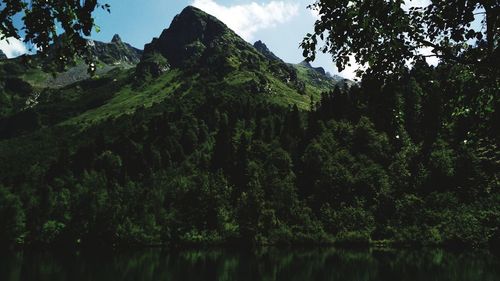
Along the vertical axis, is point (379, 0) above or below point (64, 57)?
above

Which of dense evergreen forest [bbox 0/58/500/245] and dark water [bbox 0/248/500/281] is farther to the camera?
dense evergreen forest [bbox 0/58/500/245]

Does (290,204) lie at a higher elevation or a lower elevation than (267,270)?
higher

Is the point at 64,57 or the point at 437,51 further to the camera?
the point at 437,51

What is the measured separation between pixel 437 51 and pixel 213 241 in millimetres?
142986

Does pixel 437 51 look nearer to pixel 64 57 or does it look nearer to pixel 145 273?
pixel 64 57

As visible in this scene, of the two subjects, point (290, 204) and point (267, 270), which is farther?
point (290, 204)

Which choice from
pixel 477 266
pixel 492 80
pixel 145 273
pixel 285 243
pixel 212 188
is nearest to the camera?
pixel 492 80

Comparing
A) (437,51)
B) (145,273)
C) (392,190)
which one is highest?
(392,190)

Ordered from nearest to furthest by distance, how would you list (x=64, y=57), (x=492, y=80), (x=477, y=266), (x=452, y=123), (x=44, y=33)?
(x=44, y=33), (x=64, y=57), (x=492, y=80), (x=452, y=123), (x=477, y=266)

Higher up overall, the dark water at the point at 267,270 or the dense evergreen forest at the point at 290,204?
the dense evergreen forest at the point at 290,204

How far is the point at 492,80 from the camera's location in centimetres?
1298

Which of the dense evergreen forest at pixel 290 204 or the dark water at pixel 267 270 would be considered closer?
the dark water at pixel 267 270

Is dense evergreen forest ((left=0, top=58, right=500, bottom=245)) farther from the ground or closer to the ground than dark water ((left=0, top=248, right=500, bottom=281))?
farther from the ground

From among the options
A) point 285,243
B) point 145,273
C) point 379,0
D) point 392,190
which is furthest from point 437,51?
point 392,190
